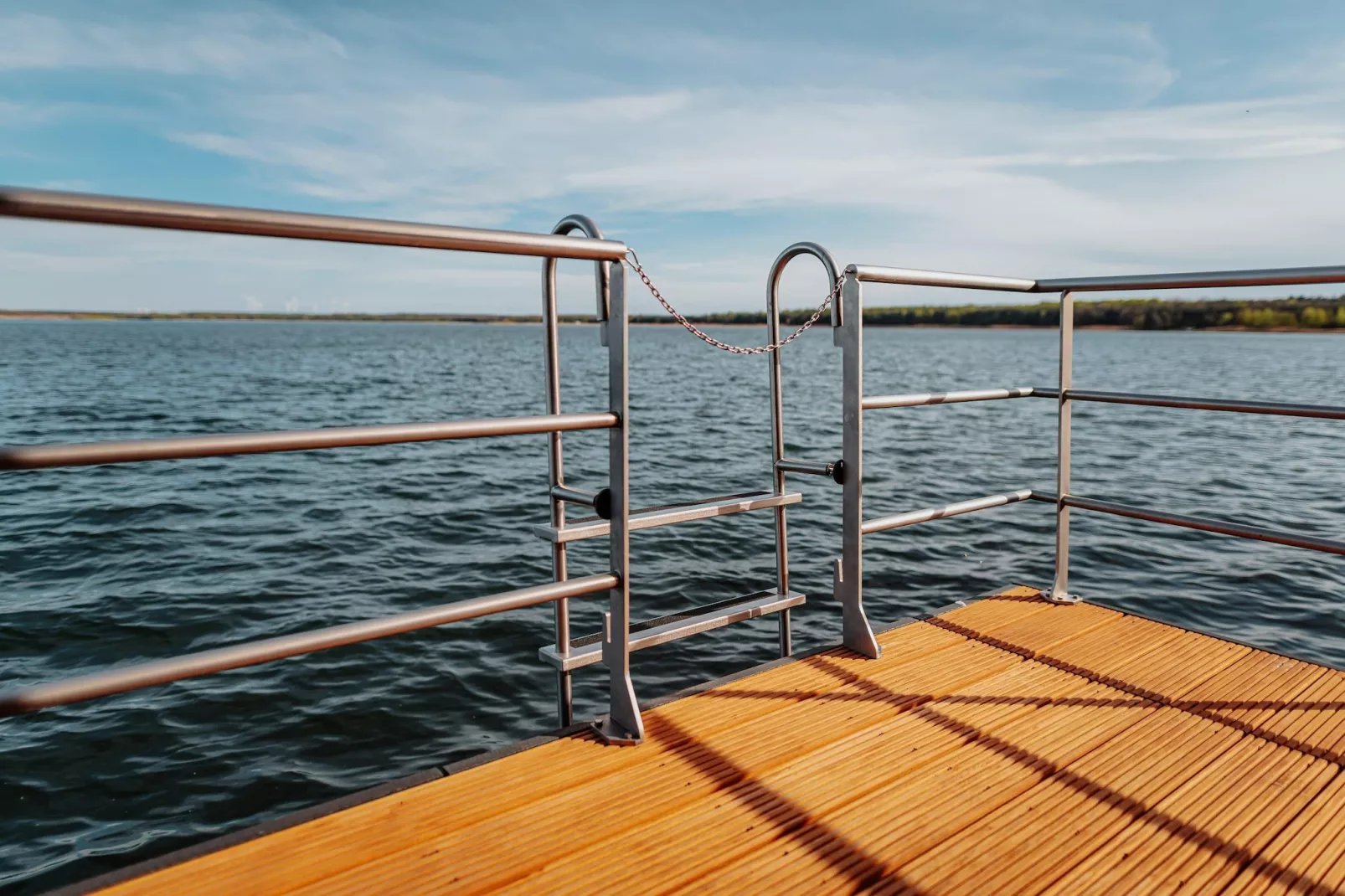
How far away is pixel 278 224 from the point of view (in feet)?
4.99

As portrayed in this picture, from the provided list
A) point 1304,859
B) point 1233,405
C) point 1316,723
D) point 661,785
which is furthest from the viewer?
Result: point 1233,405

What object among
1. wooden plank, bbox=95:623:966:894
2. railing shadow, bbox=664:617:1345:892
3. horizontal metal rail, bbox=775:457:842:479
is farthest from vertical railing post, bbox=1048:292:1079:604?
wooden plank, bbox=95:623:966:894

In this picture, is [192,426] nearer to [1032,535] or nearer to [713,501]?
[1032,535]

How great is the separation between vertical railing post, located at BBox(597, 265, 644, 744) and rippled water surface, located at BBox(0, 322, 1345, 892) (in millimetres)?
2851

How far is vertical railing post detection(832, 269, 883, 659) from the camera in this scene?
2604 mm

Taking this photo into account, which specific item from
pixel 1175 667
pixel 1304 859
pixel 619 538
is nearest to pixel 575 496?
pixel 619 538

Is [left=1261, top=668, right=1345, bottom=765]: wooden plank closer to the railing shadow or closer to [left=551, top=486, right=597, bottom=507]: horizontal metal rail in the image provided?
the railing shadow

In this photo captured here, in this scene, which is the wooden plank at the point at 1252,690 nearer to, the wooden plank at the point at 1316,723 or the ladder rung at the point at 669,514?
the wooden plank at the point at 1316,723

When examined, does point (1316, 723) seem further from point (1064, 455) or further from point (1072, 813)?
point (1064, 455)

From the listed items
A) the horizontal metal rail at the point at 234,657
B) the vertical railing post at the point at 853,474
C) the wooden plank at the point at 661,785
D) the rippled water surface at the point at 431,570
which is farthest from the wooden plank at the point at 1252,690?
the rippled water surface at the point at 431,570

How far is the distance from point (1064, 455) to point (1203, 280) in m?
0.80

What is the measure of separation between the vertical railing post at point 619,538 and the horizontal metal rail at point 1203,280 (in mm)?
1803

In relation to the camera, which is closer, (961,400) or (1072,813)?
(1072,813)

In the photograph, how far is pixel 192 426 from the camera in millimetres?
17859
